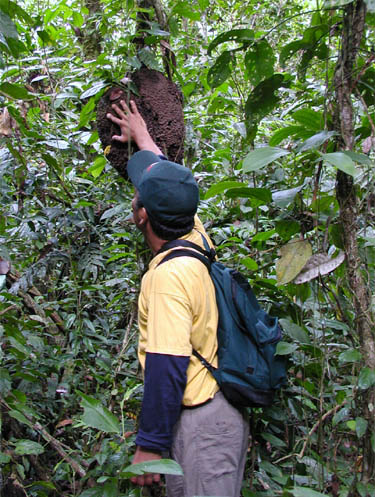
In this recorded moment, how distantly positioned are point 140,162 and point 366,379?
3.56 ft

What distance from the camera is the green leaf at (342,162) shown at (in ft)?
3.85

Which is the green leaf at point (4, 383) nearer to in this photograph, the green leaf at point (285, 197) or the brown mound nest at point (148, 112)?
the brown mound nest at point (148, 112)

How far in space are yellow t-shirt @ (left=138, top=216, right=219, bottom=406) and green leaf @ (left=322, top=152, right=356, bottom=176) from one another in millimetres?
597

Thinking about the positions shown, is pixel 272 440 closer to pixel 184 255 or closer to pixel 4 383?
pixel 184 255

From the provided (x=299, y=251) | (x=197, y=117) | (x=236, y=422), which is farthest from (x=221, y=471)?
(x=197, y=117)

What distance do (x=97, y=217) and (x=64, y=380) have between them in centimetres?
91

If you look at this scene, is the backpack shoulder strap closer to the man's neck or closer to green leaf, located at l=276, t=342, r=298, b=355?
the man's neck

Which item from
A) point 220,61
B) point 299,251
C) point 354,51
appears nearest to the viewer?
point 354,51

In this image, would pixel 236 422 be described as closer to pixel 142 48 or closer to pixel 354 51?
pixel 354 51

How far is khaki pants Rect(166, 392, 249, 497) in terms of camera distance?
60.7 inches

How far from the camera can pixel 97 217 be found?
2652 millimetres

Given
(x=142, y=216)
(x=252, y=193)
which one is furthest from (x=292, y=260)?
(x=142, y=216)

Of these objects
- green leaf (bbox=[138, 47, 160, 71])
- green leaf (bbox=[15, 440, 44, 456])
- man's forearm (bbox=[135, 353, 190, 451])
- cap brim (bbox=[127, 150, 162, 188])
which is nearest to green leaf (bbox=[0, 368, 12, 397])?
green leaf (bbox=[15, 440, 44, 456])

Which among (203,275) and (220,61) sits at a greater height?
(220,61)
